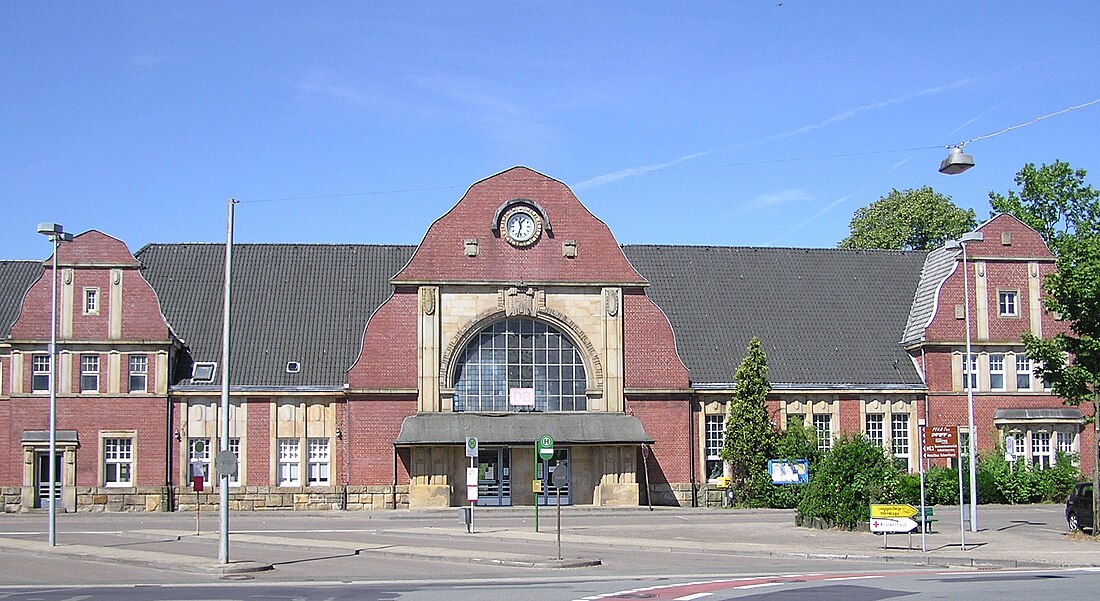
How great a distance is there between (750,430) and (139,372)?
2308cm

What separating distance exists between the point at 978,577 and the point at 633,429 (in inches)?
966

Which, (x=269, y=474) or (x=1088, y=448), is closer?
(x=269, y=474)

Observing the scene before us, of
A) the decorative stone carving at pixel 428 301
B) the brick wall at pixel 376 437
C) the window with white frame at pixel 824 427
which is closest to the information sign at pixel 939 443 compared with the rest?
the window with white frame at pixel 824 427

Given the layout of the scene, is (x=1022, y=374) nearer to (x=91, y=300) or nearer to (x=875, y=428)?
(x=875, y=428)

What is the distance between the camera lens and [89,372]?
49.1 metres

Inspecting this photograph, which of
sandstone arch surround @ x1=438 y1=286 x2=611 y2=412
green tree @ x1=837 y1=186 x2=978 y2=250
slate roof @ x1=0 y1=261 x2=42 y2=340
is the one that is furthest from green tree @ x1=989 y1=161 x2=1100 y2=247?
slate roof @ x1=0 y1=261 x2=42 y2=340

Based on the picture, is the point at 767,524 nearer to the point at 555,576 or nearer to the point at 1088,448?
the point at 555,576

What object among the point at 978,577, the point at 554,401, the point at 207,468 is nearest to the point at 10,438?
the point at 207,468

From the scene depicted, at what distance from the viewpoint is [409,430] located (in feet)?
158

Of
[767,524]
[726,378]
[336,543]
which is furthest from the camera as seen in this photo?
[726,378]

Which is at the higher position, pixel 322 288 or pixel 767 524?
pixel 322 288

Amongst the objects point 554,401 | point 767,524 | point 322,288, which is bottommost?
point 767,524

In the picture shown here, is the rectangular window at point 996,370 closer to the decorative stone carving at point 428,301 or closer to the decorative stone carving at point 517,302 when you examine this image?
the decorative stone carving at point 517,302

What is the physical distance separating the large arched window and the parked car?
744 inches
